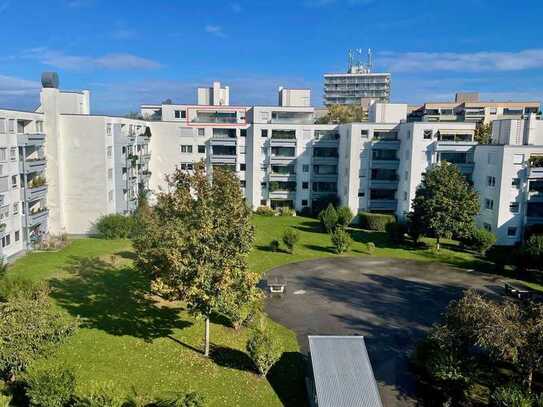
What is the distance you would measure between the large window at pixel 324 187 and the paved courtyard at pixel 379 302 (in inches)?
974

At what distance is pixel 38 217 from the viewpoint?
45.2 metres

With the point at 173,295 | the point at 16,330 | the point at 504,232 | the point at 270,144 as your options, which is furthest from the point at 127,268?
the point at 504,232

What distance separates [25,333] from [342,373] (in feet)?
43.0

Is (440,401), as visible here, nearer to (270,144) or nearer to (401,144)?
(401,144)

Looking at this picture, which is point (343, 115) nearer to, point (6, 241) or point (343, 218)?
point (343, 218)

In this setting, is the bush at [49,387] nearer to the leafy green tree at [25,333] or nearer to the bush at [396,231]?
the leafy green tree at [25,333]

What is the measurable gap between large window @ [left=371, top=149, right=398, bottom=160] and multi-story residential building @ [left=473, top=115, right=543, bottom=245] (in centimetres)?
1297

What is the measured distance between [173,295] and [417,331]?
15.1 metres

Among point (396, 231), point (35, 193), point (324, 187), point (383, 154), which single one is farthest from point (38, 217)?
point (383, 154)

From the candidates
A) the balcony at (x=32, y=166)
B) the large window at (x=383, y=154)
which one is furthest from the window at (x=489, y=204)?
the balcony at (x=32, y=166)

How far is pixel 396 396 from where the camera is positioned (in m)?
20.3

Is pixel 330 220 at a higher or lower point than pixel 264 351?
higher

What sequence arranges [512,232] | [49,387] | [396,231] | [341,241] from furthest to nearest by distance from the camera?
1. [396,231]
2. [512,232]
3. [341,241]
4. [49,387]

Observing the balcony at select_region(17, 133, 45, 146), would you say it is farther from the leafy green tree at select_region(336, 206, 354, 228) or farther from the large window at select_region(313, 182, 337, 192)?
the large window at select_region(313, 182, 337, 192)
